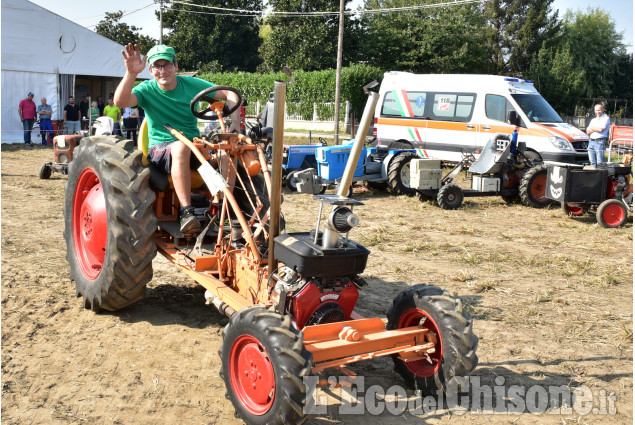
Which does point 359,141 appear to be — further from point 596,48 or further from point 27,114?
point 596,48

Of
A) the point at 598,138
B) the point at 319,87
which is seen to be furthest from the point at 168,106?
the point at 319,87

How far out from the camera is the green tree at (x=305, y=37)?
112 ft

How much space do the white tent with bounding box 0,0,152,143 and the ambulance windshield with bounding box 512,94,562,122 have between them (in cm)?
1513

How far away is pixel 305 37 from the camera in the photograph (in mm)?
34281

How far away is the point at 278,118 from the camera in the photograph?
327 cm

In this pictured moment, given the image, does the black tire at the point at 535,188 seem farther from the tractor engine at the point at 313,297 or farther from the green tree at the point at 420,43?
the green tree at the point at 420,43

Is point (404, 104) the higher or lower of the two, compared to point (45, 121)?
higher

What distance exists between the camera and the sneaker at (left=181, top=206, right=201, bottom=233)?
14.5 ft

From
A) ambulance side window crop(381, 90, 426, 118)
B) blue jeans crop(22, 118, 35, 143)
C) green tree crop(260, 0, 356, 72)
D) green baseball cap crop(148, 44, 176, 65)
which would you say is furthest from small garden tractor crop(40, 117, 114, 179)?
green tree crop(260, 0, 356, 72)

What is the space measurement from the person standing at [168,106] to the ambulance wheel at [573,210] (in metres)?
7.11

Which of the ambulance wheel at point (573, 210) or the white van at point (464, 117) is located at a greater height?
the white van at point (464, 117)

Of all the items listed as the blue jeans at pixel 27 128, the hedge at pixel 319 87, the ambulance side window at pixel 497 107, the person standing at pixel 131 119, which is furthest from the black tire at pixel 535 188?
the hedge at pixel 319 87

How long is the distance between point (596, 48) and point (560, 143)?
35.9m

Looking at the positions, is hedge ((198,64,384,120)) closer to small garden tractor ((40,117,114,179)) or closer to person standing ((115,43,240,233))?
small garden tractor ((40,117,114,179))
